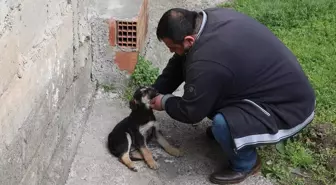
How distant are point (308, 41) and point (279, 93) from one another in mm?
2560

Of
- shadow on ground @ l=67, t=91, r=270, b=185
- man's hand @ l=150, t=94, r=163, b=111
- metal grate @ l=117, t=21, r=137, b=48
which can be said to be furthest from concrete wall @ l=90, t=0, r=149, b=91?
man's hand @ l=150, t=94, r=163, b=111

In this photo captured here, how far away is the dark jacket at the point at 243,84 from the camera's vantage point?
366cm

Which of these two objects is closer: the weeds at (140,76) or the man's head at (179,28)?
the man's head at (179,28)

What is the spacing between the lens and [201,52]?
12.0 feet

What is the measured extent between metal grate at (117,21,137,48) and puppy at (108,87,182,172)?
2.52ft

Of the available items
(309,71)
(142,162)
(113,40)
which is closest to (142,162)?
(142,162)

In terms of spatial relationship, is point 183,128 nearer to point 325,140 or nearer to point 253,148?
point 253,148

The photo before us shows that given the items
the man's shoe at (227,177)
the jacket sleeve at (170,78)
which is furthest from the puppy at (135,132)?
the man's shoe at (227,177)

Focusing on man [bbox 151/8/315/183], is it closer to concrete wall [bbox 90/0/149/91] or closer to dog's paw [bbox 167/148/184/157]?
dog's paw [bbox 167/148/184/157]

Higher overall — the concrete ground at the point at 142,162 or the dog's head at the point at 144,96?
the dog's head at the point at 144,96

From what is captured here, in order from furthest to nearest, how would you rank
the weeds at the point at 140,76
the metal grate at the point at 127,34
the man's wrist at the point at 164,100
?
the weeds at the point at 140,76, the metal grate at the point at 127,34, the man's wrist at the point at 164,100

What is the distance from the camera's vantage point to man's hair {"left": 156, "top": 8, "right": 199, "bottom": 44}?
144 inches

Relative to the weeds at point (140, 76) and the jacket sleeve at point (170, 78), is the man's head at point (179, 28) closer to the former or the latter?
the jacket sleeve at point (170, 78)

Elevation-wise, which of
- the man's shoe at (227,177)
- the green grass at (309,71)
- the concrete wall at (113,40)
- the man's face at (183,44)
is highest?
the man's face at (183,44)
